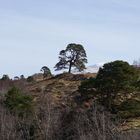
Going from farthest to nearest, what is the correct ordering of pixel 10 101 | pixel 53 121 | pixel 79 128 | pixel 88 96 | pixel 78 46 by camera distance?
pixel 78 46 < pixel 10 101 < pixel 88 96 < pixel 53 121 < pixel 79 128

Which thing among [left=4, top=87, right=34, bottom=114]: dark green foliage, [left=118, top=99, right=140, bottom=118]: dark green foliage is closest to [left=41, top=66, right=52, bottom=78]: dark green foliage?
[left=4, top=87, right=34, bottom=114]: dark green foliage

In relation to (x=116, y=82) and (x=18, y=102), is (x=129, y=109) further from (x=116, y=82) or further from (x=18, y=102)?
(x=18, y=102)

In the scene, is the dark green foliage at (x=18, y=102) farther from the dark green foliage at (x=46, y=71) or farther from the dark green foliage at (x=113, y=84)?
the dark green foliage at (x=46, y=71)

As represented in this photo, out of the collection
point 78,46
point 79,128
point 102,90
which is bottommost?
point 79,128

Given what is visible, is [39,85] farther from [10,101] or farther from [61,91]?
[10,101]

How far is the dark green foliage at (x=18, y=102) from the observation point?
2073 inches

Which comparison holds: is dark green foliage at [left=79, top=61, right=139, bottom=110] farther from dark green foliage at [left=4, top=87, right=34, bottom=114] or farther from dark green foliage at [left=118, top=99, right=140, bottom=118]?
dark green foliage at [left=4, top=87, right=34, bottom=114]

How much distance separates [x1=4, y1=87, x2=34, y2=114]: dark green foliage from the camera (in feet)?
173

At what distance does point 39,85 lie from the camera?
81.7 meters

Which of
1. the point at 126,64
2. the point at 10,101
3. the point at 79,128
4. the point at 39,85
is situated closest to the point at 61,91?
the point at 39,85

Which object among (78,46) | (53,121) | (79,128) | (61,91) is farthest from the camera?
(78,46)

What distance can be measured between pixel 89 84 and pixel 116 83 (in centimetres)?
238

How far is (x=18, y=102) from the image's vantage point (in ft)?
174

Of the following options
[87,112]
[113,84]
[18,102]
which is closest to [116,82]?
[113,84]
